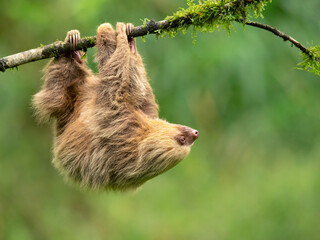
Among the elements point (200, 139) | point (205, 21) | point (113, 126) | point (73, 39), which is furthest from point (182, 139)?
point (200, 139)

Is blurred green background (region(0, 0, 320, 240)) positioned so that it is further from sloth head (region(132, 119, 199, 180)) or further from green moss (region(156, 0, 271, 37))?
green moss (region(156, 0, 271, 37))

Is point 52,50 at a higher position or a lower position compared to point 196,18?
lower

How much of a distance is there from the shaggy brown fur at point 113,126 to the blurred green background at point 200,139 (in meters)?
2.58

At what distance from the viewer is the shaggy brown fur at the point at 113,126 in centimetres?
619

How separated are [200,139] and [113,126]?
6390mm

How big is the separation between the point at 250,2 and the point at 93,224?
23.9ft

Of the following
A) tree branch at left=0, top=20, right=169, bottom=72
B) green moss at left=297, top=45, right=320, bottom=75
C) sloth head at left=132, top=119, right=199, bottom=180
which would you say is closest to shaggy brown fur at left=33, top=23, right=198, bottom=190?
sloth head at left=132, top=119, right=199, bottom=180

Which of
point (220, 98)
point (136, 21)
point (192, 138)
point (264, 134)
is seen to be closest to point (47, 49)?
point (192, 138)

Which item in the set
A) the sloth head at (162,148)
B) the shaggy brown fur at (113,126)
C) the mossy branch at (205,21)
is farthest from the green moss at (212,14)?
the sloth head at (162,148)

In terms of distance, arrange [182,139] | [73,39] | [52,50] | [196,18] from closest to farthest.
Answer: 1. [196,18]
2. [52,50]
3. [73,39]
4. [182,139]

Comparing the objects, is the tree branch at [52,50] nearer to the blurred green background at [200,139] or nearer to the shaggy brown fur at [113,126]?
the shaggy brown fur at [113,126]

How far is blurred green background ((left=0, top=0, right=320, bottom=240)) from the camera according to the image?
1030 cm

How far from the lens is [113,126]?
6.27 m

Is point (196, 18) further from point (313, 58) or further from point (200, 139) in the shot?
point (200, 139)
